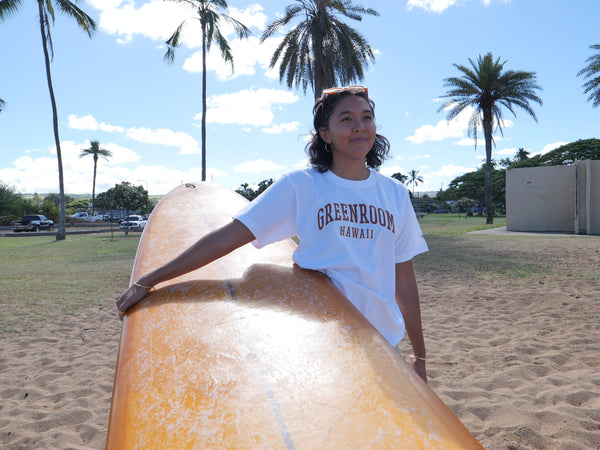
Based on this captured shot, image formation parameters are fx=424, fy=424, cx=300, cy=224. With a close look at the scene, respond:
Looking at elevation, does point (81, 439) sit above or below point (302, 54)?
below

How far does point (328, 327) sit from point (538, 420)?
2054mm

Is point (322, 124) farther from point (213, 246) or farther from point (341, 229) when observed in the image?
point (213, 246)

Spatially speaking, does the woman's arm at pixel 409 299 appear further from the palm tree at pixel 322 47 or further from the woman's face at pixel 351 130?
the palm tree at pixel 322 47

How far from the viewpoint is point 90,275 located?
339 inches

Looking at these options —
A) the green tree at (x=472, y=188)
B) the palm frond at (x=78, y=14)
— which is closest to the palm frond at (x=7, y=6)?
the palm frond at (x=78, y=14)

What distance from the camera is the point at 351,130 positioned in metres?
1.39

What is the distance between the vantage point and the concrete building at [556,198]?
55.2 feet

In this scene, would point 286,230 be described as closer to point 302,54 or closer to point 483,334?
point 483,334

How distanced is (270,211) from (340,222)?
22 cm

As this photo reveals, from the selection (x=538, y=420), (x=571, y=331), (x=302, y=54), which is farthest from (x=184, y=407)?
(x=302, y=54)

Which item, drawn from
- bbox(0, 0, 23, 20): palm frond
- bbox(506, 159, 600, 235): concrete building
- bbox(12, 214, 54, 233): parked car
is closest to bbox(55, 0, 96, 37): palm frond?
bbox(0, 0, 23, 20): palm frond

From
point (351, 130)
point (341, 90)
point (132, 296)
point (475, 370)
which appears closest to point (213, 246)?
point (132, 296)

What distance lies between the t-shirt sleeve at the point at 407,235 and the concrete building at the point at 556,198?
18.5 m

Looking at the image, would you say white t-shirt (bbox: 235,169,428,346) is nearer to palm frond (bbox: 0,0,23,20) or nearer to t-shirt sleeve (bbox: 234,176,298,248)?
t-shirt sleeve (bbox: 234,176,298,248)
